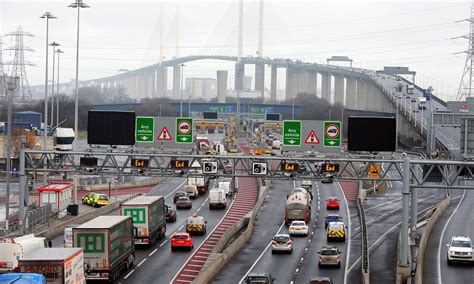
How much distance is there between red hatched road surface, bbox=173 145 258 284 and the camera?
42.5 m

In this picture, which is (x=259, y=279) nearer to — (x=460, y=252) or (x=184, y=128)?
(x=184, y=128)

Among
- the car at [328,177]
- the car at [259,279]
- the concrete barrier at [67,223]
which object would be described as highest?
the car at [328,177]

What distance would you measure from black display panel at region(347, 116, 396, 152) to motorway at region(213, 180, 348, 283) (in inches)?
253

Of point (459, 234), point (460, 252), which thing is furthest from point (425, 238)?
point (460, 252)

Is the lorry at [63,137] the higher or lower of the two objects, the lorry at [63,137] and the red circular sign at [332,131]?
the lower

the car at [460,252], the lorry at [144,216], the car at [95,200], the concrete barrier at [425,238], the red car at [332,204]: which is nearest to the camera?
the concrete barrier at [425,238]

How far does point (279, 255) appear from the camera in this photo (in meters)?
49.2

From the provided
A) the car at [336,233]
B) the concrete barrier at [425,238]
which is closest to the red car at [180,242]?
the car at [336,233]

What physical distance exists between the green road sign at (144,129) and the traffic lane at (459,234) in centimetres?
1701

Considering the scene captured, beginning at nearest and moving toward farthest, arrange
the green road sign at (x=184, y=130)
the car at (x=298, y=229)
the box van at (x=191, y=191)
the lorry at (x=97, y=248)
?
the lorry at (x=97, y=248) → the green road sign at (x=184, y=130) → the car at (x=298, y=229) → the box van at (x=191, y=191)

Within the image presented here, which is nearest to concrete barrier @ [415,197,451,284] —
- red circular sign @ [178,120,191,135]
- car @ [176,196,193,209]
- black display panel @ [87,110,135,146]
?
red circular sign @ [178,120,191,135]

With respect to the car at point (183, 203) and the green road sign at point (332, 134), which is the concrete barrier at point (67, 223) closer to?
the car at point (183, 203)

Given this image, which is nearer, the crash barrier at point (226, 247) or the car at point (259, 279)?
the car at point (259, 279)

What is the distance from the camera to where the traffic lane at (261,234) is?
43.1 m
